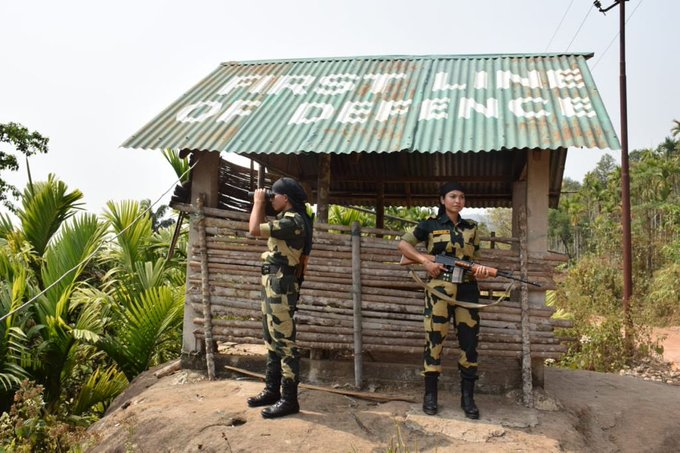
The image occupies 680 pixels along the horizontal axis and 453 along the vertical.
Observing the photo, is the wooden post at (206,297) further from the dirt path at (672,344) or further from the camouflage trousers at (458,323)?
the dirt path at (672,344)

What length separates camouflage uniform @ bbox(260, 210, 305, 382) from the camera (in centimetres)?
383

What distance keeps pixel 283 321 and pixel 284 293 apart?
0.67 feet

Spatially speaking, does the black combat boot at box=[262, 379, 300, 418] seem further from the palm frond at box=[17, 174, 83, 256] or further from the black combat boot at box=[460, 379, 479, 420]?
the palm frond at box=[17, 174, 83, 256]

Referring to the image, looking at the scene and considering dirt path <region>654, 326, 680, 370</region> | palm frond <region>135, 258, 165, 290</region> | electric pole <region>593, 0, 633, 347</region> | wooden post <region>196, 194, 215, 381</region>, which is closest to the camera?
wooden post <region>196, 194, 215, 381</region>

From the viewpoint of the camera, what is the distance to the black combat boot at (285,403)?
12.6ft

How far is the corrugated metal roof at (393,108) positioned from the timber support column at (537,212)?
349mm

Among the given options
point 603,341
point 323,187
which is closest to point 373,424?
point 323,187

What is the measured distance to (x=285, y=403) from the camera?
388 centimetres

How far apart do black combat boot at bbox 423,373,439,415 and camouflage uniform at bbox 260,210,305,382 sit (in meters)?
1.06

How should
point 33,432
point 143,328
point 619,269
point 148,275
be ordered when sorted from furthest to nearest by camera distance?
point 619,269 → point 148,275 → point 143,328 → point 33,432

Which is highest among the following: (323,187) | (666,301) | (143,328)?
(323,187)

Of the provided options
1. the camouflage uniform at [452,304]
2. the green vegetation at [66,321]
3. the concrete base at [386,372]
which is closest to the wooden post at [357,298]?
the concrete base at [386,372]

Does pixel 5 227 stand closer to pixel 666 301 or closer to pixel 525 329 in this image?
pixel 525 329

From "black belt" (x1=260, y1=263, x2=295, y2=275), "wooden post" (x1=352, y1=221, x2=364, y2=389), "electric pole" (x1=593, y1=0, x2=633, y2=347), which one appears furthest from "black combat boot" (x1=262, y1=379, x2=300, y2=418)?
"electric pole" (x1=593, y1=0, x2=633, y2=347)
